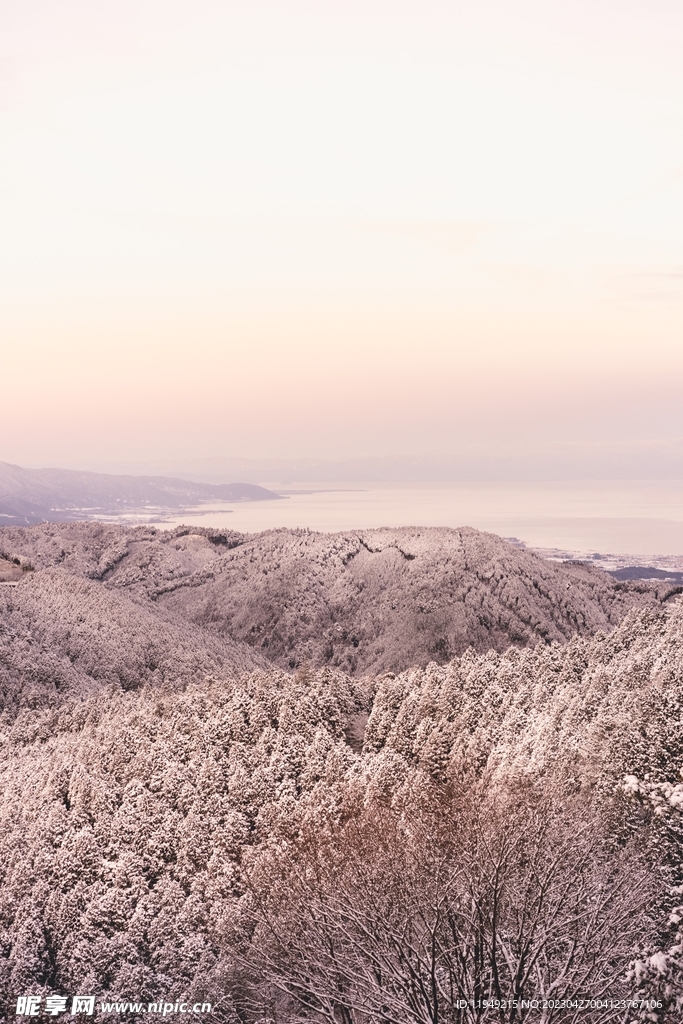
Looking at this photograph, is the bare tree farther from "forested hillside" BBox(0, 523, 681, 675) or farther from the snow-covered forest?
"forested hillside" BBox(0, 523, 681, 675)

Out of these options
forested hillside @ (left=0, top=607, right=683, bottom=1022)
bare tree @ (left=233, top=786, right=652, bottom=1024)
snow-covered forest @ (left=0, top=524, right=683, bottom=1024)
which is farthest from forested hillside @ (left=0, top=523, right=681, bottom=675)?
bare tree @ (left=233, top=786, right=652, bottom=1024)

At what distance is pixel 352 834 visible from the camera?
3023 cm

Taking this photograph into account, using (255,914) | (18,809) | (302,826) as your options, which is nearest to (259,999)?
(255,914)

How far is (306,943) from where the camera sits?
26828 mm

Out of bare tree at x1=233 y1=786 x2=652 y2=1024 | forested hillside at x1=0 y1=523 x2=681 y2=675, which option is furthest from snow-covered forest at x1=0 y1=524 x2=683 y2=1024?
forested hillside at x1=0 y1=523 x2=681 y2=675

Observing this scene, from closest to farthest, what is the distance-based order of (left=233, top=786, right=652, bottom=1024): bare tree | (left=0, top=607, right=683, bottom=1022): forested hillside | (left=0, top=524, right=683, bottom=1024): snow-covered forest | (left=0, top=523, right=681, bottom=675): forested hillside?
(left=233, top=786, right=652, bottom=1024): bare tree, (left=0, top=524, right=683, bottom=1024): snow-covered forest, (left=0, top=607, right=683, bottom=1022): forested hillside, (left=0, top=523, right=681, bottom=675): forested hillside

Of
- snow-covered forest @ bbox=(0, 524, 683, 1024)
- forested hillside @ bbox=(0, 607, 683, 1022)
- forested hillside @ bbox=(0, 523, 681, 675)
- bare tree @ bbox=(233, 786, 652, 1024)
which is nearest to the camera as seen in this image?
bare tree @ bbox=(233, 786, 652, 1024)

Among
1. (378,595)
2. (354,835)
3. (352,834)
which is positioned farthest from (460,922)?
(378,595)

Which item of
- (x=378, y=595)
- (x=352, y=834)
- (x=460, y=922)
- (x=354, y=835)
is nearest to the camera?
(x=460, y=922)

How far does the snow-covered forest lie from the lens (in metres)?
23.0

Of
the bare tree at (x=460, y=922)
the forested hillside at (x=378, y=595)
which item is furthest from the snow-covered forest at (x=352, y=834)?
the forested hillside at (x=378, y=595)

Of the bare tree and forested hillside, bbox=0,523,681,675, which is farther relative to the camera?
forested hillside, bbox=0,523,681,675

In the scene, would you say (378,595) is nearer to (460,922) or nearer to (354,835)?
(354,835)

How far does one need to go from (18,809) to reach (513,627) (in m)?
71.3
